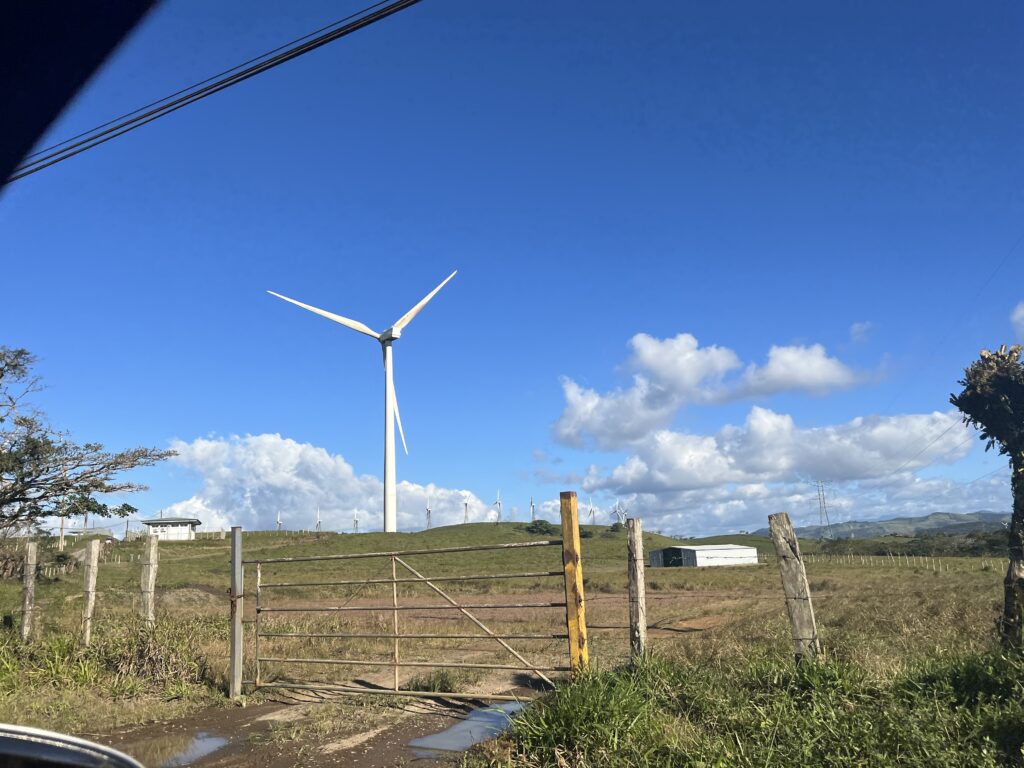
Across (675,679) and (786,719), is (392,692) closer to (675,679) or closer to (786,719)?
(675,679)

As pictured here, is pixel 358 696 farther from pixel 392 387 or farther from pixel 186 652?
pixel 392 387

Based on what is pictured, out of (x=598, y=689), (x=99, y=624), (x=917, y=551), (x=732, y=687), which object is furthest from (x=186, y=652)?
(x=917, y=551)

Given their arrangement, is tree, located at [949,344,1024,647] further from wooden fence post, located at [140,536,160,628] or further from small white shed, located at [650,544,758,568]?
wooden fence post, located at [140,536,160,628]

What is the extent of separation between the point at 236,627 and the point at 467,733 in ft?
13.5

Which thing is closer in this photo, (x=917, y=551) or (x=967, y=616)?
(x=967, y=616)

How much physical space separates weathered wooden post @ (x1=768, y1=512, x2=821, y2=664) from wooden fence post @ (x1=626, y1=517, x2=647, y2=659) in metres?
1.52

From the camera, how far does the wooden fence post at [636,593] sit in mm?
8297

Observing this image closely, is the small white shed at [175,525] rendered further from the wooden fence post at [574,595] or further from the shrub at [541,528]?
the wooden fence post at [574,595]

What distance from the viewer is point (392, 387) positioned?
46875 millimetres

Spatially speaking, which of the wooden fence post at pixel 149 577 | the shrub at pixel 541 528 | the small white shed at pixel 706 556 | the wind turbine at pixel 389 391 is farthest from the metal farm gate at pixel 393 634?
the shrub at pixel 541 528

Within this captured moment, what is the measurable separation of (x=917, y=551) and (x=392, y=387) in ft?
178

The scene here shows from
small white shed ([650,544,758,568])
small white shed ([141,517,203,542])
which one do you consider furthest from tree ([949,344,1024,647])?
small white shed ([141,517,203,542])

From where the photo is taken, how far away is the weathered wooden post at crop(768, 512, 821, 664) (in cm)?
727

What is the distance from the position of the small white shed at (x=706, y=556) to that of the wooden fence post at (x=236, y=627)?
54.8m
